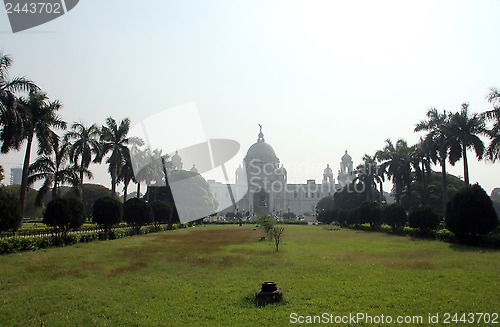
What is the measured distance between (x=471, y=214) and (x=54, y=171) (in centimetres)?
2993

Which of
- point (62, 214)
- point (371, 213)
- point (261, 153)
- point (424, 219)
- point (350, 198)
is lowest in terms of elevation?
point (424, 219)

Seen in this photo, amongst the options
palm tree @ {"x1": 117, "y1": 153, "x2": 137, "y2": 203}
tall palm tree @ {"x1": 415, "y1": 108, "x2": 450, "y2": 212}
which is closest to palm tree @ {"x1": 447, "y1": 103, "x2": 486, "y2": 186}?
tall palm tree @ {"x1": 415, "y1": 108, "x2": 450, "y2": 212}

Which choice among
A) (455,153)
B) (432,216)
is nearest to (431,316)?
(432,216)

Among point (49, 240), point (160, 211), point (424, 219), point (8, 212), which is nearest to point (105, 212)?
point (49, 240)

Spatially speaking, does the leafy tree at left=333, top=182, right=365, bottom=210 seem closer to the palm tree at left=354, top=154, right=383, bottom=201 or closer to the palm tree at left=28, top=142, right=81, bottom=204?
the palm tree at left=354, top=154, right=383, bottom=201

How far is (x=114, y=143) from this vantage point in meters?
40.3

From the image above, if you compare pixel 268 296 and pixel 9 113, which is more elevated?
pixel 9 113

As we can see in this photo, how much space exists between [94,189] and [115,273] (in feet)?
180

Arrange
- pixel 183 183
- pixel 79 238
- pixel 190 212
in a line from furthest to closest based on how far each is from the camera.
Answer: pixel 183 183 < pixel 190 212 < pixel 79 238

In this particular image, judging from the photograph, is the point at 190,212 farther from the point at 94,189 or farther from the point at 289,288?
the point at 289,288

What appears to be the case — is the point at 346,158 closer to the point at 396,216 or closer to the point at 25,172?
the point at 396,216

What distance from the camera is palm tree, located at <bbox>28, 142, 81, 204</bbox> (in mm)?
32094

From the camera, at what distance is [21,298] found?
11016 mm

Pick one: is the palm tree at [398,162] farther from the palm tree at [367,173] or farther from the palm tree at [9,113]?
the palm tree at [9,113]
